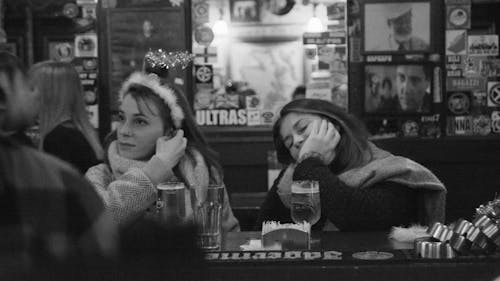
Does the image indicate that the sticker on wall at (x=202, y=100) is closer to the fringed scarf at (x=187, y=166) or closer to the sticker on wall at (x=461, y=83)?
the sticker on wall at (x=461, y=83)

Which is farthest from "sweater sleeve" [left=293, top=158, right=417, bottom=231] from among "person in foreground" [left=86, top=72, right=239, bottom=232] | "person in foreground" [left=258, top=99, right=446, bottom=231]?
"person in foreground" [left=86, top=72, right=239, bottom=232]

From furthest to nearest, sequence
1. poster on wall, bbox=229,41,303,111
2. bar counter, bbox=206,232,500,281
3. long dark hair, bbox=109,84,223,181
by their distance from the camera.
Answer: poster on wall, bbox=229,41,303,111 → long dark hair, bbox=109,84,223,181 → bar counter, bbox=206,232,500,281

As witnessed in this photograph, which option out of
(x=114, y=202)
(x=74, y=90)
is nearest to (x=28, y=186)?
(x=114, y=202)

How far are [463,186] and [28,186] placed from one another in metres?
5.39

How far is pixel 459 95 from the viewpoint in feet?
18.0

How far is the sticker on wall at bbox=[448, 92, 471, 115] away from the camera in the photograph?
5.50 m

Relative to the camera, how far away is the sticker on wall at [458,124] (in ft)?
18.0

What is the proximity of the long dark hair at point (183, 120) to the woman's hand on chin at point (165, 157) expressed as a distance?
0.09 meters

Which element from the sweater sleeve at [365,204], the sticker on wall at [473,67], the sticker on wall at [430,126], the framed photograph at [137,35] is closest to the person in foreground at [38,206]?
the sweater sleeve at [365,204]

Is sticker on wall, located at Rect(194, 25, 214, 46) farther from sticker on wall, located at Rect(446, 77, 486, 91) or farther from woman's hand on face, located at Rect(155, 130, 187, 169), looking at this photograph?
woman's hand on face, located at Rect(155, 130, 187, 169)

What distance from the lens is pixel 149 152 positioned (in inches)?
93.4

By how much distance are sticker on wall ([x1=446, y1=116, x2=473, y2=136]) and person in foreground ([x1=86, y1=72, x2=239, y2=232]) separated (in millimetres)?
3391

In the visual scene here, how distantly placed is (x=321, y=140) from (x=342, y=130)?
0.35 feet

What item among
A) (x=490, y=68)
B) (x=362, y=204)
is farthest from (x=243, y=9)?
(x=362, y=204)
